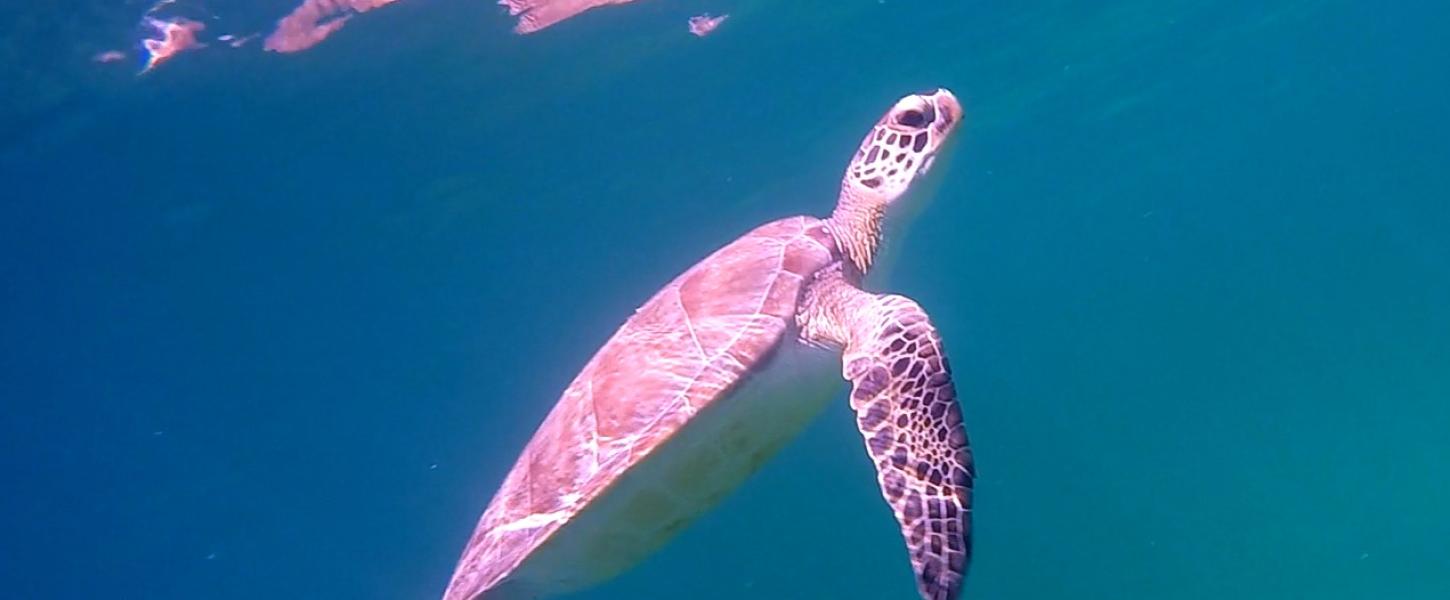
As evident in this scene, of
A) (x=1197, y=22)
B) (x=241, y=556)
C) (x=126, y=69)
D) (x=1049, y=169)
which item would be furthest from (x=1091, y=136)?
(x=241, y=556)

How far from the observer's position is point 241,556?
36938 mm

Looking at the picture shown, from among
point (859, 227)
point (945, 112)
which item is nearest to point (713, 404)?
point (859, 227)

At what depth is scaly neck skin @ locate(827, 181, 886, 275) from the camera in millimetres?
5762

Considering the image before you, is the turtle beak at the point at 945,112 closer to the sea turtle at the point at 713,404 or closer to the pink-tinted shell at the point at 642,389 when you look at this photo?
the sea turtle at the point at 713,404

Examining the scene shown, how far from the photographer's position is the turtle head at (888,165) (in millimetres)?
5598

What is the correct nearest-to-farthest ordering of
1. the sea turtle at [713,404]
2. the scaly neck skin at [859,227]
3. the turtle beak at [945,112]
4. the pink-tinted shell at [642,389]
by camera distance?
the sea turtle at [713,404], the pink-tinted shell at [642,389], the turtle beak at [945,112], the scaly neck skin at [859,227]

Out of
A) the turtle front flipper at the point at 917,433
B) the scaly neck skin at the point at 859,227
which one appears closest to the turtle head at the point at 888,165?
the scaly neck skin at the point at 859,227

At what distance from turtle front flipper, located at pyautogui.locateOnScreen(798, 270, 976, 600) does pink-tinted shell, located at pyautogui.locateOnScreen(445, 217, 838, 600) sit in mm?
537

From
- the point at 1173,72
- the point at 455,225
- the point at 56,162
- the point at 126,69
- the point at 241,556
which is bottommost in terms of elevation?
the point at 241,556

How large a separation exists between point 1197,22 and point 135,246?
18.1m

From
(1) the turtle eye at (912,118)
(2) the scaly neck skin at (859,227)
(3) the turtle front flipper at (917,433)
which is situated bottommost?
(2) the scaly neck skin at (859,227)

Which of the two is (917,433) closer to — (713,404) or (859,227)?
(713,404)

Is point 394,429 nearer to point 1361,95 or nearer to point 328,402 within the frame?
point 328,402

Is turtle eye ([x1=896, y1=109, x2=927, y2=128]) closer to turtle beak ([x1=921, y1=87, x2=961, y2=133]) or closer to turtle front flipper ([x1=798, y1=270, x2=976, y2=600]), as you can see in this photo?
turtle beak ([x1=921, y1=87, x2=961, y2=133])
